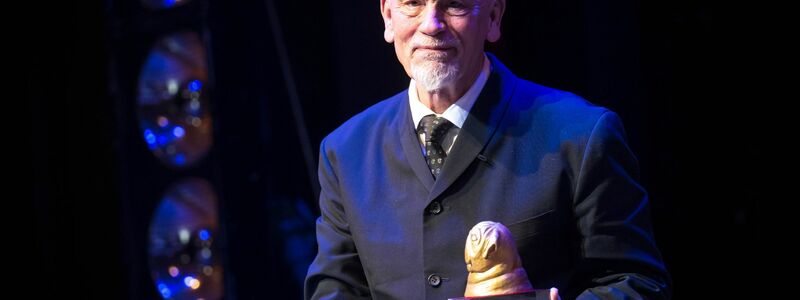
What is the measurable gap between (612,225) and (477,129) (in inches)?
10.4

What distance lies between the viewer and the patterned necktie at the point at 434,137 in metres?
1.82

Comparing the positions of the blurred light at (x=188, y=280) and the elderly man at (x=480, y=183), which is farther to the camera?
the blurred light at (x=188, y=280)

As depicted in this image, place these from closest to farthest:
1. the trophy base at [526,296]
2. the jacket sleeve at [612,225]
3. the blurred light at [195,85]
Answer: the trophy base at [526,296] → the jacket sleeve at [612,225] → the blurred light at [195,85]

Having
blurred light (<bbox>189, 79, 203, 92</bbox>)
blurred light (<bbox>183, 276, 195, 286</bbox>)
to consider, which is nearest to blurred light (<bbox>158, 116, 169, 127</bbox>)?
blurred light (<bbox>189, 79, 203, 92</bbox>)

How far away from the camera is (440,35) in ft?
5.68

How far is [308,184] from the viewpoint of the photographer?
2725 millimetres

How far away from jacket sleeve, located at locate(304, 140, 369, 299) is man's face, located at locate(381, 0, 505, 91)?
0.30 metres

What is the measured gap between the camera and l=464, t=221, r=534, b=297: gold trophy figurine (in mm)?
1504

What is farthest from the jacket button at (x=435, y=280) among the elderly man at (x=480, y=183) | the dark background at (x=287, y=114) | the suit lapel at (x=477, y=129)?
the dark background at (x=287, y=114)

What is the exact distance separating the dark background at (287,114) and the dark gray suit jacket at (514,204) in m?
0.43

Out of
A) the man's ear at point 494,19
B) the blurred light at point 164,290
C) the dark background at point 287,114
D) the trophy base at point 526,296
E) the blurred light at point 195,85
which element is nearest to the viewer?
the trophy base at point 526,296

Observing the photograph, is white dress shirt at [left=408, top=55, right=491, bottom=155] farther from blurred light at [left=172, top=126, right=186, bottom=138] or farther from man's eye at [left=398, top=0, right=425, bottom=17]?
blurred light at [left=172, top=126, right=186, bottom=138]

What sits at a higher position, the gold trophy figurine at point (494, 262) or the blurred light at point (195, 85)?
the blurred light at point (195, 85)

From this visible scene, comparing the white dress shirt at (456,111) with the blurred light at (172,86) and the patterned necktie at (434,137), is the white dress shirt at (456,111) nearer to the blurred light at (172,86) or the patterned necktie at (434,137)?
the patterned necktie at (434,137)
